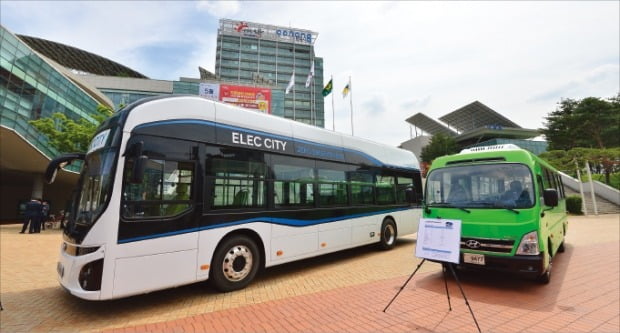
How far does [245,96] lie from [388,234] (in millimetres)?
37066

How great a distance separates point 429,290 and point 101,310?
220 inches

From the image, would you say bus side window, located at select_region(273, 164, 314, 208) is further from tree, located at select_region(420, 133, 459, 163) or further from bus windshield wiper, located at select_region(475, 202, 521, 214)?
tree, located at select_region(420, 133, 459, 163)

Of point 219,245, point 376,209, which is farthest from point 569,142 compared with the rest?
point 219,245

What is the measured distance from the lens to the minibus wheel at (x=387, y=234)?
952 centimetres

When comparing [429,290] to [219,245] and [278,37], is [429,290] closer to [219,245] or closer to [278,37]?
[219,245]

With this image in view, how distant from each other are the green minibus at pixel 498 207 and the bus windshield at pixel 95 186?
5.97 metres

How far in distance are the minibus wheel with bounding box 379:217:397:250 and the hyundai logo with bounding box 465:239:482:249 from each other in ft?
13.2

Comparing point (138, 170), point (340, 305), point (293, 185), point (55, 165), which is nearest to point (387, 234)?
point (293, 185)

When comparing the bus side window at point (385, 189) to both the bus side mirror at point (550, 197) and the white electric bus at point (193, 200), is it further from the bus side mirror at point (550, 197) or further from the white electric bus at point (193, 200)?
the bus side mirror at point (550, 197)

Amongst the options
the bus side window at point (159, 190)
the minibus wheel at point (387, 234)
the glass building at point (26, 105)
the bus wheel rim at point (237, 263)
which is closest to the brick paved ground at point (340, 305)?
the bus wheel rim at point (237, 263)

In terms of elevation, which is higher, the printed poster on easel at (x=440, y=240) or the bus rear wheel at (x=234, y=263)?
the printed poster on easel at (x=440, y=240)

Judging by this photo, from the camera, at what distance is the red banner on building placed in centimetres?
4241

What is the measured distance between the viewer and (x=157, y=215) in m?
4.64

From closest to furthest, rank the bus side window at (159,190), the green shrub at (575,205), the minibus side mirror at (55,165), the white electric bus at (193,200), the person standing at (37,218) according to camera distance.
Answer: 1. the white electric bus at (193,200)
2. the bus side window at (159,190)
3. the minibus side mirror at (55,165)
4. the person standing at (37,218)
5. the green shrub at (575,205)
